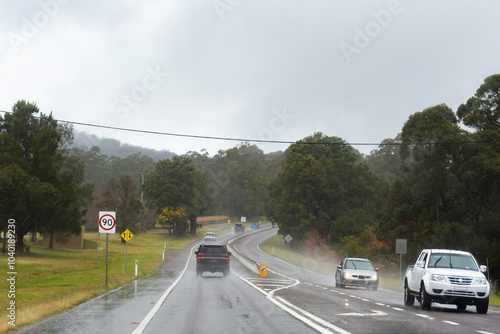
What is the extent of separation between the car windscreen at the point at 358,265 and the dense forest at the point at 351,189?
15.3 meters

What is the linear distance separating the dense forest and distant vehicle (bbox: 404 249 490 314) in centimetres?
2232

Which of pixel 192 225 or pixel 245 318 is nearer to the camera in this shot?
pixel 245 318

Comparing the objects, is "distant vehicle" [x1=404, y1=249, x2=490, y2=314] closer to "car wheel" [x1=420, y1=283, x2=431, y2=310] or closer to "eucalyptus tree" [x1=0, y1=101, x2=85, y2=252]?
"car wheel" [x1=420, y1=283, x2=431, y2=310]

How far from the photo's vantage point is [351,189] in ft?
292

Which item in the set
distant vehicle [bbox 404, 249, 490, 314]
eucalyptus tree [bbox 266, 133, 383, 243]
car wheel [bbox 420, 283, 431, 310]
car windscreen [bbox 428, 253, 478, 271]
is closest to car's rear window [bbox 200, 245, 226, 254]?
distant vehicle [bbox 404, 249, 490, 314]

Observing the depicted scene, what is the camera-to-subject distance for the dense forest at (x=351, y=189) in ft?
137

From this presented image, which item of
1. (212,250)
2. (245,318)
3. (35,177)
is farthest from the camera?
(35,177)

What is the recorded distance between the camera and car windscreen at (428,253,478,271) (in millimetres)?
16609

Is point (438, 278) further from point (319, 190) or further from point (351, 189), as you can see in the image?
point (351, 189)

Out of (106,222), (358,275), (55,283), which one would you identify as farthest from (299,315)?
(55,283)

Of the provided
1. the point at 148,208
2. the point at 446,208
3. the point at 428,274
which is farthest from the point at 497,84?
the point at 148,208

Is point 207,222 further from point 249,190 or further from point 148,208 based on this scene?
point 148,208

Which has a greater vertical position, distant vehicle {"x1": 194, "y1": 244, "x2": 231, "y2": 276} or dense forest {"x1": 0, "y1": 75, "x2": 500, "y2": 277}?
dense forest {"x1": 0, "y1": 75, "x2": 500, "y2": 277}

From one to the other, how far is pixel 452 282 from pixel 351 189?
74.2 meters
